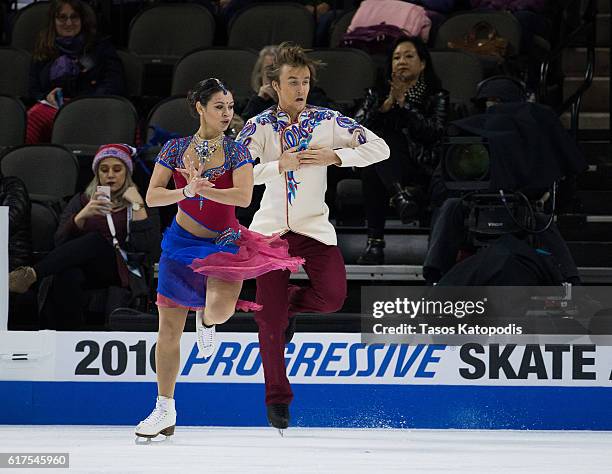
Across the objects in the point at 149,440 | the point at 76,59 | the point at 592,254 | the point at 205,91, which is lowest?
the point at 149,440

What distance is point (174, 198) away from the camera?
459cm

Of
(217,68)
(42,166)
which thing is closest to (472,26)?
(217,68)

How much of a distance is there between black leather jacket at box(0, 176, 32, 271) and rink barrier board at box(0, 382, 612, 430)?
641 mm

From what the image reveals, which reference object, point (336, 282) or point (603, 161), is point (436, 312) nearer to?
point (336, 282)

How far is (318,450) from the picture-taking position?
491 cm

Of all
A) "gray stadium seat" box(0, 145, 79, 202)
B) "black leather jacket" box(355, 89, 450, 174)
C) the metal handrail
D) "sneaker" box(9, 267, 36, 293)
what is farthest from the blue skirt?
the metal handrail

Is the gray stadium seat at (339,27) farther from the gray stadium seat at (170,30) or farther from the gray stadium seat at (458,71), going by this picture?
the gray stadium seat at (458,71)

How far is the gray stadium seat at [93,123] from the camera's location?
22.6ft

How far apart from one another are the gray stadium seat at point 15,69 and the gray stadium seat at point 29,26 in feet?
1.32

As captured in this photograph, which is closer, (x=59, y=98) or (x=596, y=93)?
(x=59, y=98)

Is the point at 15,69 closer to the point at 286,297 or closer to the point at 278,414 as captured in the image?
the point at 286,297

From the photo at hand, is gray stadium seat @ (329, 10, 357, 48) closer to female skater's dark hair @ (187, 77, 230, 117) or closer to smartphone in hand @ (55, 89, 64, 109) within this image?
smartphone in hand @ (55, 89, 64, 109)

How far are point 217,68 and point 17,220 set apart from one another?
182cm

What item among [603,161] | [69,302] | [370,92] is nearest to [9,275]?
[69,302]
